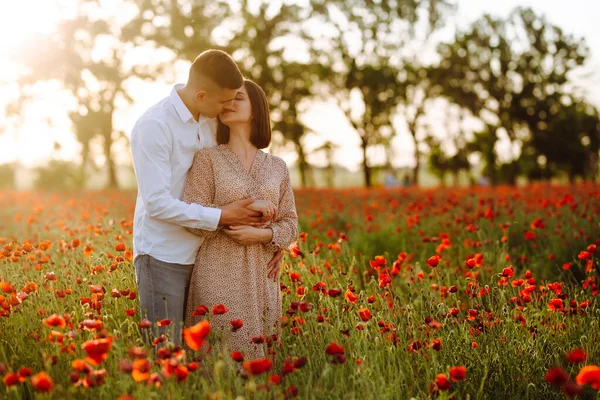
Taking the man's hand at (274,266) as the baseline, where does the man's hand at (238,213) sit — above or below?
above

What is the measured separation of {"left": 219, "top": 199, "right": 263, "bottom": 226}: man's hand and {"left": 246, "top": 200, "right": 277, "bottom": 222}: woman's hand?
3cm

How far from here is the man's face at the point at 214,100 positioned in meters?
3.13

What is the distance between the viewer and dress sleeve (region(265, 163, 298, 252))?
132 inches

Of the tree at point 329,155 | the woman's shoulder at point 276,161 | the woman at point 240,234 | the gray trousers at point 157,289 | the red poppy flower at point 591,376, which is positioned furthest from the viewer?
the tree at point 329,155

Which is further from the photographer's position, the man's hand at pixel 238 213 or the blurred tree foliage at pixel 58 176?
the blurred tree foliage at pixel 58 176

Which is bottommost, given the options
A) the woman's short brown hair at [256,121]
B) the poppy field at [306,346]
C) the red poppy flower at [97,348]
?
the poppy field at [306,346]

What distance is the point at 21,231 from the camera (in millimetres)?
7328

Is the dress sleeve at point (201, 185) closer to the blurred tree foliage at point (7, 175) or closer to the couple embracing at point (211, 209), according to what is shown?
the couple embracing at point (211, 209)

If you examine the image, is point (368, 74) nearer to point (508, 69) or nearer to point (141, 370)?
point (508, 69)

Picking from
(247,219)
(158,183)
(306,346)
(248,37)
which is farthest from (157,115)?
(248,37)

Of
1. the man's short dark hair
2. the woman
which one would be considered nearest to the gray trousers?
the woman

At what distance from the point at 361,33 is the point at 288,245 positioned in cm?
2795

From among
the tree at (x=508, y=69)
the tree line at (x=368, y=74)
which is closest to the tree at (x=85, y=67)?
the tree line at (x=368, y=74)

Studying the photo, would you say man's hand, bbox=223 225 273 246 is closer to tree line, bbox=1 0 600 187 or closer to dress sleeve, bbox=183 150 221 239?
dress sleeve, bbox=183 150 221 239
